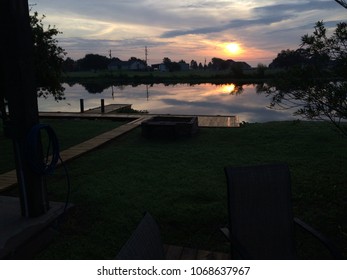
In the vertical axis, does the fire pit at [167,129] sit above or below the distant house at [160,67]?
below

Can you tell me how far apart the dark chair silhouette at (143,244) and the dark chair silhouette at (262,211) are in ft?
3.90

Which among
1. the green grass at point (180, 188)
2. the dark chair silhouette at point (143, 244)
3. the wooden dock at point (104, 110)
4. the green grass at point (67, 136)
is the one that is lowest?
the green grass at point (180, 188)

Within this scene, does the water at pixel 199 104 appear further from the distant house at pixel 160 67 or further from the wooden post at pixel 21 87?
the distant house at pixel 160 67

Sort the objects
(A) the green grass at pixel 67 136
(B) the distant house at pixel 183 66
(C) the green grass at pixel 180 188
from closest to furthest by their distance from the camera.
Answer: (C) the green grass at pixel 180 188, (A) the green grass at pixel 67 136, (B) the distant house at pixel 183 66

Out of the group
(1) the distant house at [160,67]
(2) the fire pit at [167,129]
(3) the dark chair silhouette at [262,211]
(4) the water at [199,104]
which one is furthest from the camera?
(1) the distant house at [160,67]

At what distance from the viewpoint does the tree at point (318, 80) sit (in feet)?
14.4

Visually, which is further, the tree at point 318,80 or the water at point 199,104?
the water at point 199,104

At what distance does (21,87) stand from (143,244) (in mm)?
3180

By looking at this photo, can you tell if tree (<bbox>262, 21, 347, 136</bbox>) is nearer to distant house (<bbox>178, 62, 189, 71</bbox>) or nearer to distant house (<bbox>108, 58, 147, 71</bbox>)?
distant house (<bbox>108, 58, 147, 71</bbox>)

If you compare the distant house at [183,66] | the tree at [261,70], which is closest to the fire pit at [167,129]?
the tree at [261,70]

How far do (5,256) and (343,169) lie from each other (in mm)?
7053

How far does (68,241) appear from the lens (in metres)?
4.46

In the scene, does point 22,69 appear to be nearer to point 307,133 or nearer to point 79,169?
point 79,169

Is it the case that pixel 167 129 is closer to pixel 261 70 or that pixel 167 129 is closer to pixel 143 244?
pixel 143 244
